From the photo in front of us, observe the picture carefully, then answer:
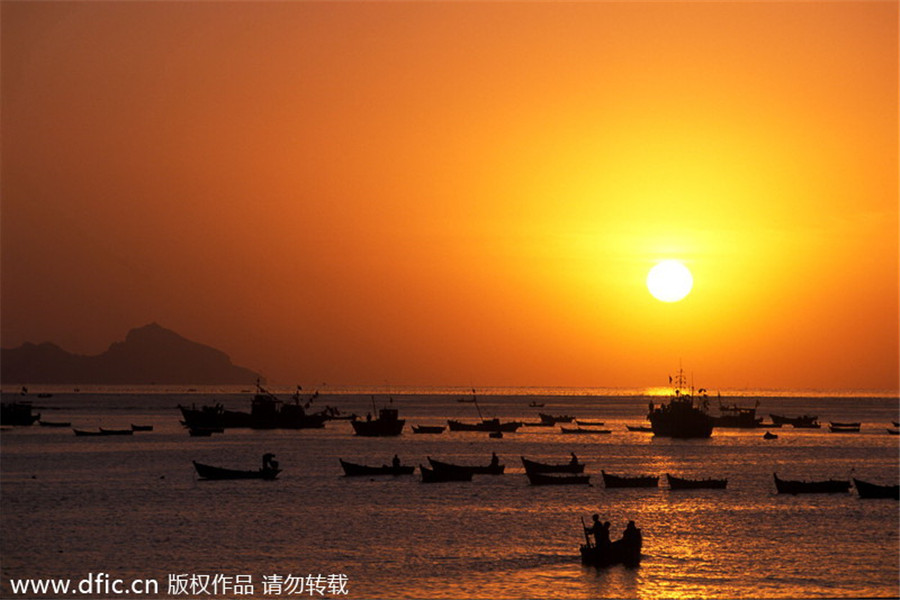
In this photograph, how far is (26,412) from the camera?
151000mm

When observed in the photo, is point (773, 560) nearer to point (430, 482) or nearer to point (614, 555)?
point (614, 555)

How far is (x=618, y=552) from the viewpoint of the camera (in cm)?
4303


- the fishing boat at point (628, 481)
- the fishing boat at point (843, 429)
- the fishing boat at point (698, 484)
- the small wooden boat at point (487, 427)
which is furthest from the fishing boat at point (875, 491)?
the fishing boat at point (843, 429)

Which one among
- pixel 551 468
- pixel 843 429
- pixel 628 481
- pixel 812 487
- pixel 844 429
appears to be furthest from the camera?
pixel 843 429

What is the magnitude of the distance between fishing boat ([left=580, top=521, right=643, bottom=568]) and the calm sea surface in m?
0.50

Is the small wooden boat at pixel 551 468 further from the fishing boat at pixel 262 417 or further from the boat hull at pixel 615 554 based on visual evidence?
the fishing boat at pixel 262 417

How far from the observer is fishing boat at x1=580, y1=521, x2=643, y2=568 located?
42.8 m

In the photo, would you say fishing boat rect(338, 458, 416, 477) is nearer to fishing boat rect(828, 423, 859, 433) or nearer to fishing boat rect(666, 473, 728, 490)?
fishing boat rect(666, 473, 728, 490)

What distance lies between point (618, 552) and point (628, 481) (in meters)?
31.6

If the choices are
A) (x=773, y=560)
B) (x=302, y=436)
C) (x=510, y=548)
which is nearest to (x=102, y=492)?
(x=510, y=548)

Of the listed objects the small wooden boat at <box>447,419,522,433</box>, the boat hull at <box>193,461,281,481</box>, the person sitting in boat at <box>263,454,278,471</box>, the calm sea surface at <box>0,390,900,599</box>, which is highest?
the small wooden boat at <box>447,419,522,433</box>

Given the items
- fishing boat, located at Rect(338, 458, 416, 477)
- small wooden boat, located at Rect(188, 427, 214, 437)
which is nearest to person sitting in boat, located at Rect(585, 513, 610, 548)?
fishing boat, located at Rect(338, 458, 416, 477)

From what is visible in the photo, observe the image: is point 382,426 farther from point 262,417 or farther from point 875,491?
point 875,491

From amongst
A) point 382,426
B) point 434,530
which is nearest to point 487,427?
point 382,426
